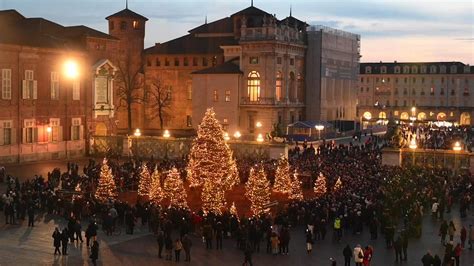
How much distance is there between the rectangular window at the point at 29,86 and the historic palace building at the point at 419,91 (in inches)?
3007

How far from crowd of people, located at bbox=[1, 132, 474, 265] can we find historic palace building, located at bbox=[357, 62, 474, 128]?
279ft

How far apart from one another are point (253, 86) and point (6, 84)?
30.3 m

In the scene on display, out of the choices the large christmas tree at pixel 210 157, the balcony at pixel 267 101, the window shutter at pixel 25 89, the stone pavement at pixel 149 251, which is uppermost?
A: the window shutter at pixel 25 89

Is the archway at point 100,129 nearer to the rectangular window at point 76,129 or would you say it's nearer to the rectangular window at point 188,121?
the rectangular window at point 76,129

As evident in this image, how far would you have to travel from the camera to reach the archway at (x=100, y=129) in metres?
54.3

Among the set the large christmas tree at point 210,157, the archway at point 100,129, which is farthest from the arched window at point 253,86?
the large christmas tree at point 210,157

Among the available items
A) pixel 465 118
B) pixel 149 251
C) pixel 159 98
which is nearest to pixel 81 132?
pixel 159 98

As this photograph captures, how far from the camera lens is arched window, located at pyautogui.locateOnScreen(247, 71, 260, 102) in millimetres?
70250

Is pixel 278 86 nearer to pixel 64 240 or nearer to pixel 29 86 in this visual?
pixel 29 86

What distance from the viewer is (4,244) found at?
22906mm

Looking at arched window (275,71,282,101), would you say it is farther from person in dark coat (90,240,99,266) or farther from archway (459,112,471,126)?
archway (459,112,471,126)

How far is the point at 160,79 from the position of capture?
82938 millimetres

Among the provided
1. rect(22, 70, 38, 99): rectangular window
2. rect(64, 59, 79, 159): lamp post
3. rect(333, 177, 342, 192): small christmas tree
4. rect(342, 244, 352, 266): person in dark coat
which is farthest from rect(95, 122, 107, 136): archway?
rect(342, 244, 352, 266): person in dark coat

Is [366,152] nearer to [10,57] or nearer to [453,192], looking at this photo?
[453,192]
